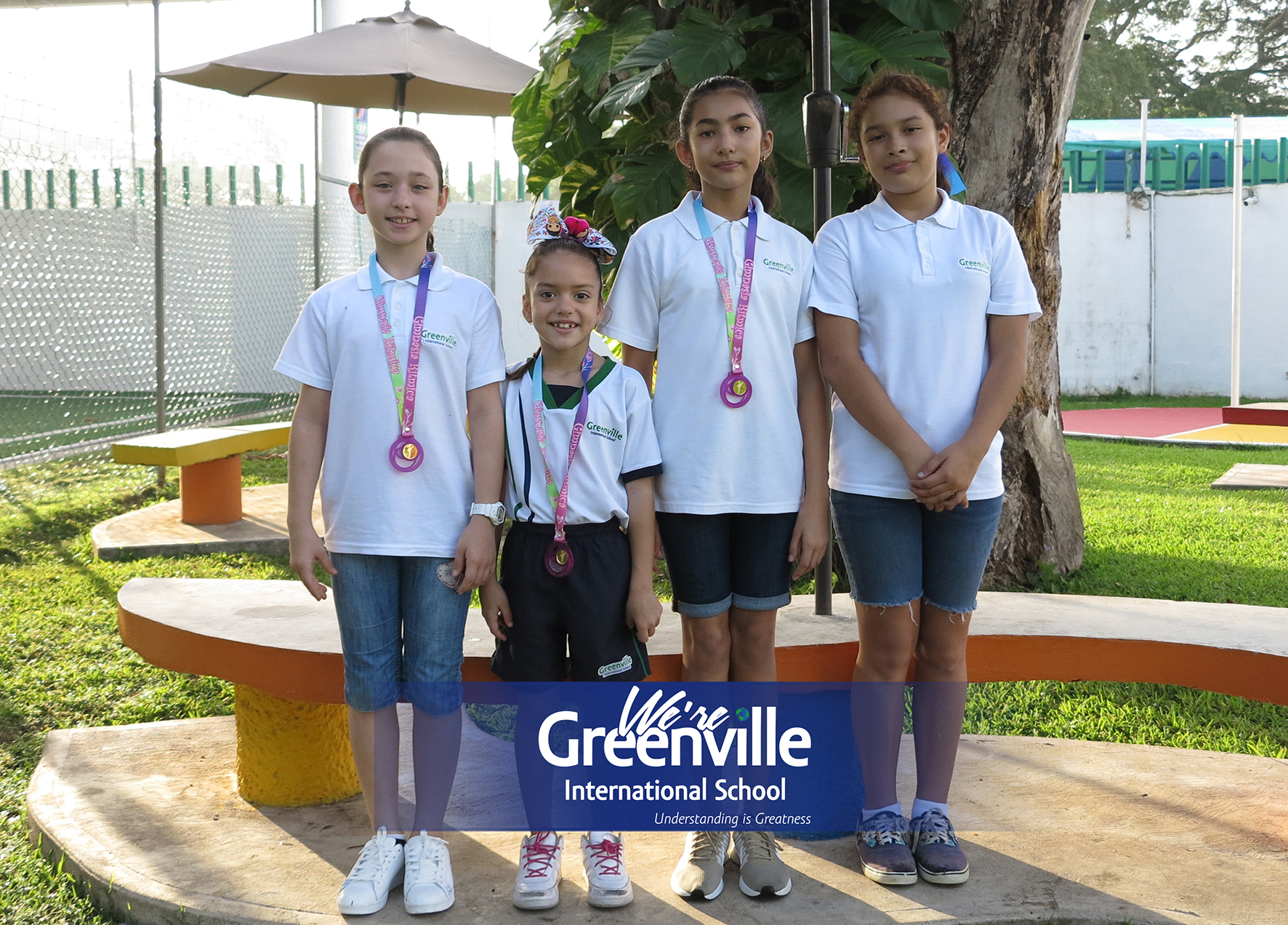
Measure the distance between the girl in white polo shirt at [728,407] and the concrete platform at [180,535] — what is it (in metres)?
3.26

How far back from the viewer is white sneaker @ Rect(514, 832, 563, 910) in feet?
7.03

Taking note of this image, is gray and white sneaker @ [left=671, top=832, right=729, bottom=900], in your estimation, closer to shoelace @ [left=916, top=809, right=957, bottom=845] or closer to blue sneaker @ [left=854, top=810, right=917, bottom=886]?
blue sneaker @ [left=854, top=810, right=917, bottom=886]

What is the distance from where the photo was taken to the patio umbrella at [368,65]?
633 centimetres

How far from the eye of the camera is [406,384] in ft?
7.00

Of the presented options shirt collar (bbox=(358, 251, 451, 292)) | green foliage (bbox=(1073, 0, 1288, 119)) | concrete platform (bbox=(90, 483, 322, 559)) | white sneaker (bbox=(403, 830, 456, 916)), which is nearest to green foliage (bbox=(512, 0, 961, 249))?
shirt collar (bbox=(358, 251, 451, 292))

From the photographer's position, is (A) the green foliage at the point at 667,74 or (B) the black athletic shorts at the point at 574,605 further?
(A) the green foliage at the point at 667,74

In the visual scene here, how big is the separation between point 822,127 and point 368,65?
4.29m

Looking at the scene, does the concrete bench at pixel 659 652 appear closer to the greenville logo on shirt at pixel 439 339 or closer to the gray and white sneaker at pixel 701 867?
the gray and white sneaker at pixel 701 867

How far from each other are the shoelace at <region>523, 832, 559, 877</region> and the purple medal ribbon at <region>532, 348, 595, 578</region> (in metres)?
0.51

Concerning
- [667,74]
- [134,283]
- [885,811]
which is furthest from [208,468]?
[134,283]

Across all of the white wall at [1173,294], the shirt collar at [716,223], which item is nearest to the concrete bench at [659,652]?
the shirt collar at [716,223]

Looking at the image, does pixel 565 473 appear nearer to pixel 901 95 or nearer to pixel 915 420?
pixel 915 420
